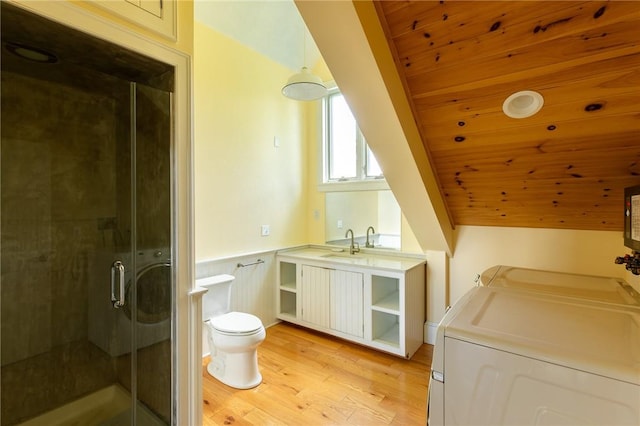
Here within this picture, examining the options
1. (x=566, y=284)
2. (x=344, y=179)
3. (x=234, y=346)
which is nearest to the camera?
(x=566, y=284)

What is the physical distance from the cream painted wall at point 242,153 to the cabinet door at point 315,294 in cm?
54

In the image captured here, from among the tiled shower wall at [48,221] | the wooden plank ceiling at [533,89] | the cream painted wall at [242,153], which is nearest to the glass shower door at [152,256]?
the tiled shower wall at [48,221]

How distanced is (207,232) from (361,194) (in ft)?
5.29

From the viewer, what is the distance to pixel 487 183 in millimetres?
1928

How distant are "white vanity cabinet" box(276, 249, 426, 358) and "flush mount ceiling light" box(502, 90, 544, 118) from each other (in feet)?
4.60

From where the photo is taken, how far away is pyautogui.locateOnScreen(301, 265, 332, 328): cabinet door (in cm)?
292

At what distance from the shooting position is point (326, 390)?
7.09 feet

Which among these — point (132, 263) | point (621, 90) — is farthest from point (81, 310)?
point (621, 90)

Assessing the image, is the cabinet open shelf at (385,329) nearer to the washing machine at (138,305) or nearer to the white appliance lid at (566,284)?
the white appliance lid at (566,284)

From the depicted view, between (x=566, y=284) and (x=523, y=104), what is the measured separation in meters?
0.96

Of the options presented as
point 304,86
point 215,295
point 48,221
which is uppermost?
point 304,86

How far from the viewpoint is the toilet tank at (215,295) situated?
2.46 meters

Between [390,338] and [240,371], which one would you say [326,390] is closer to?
[240,371]

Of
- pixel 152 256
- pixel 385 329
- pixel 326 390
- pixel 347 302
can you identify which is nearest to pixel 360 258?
pixel 347 302
